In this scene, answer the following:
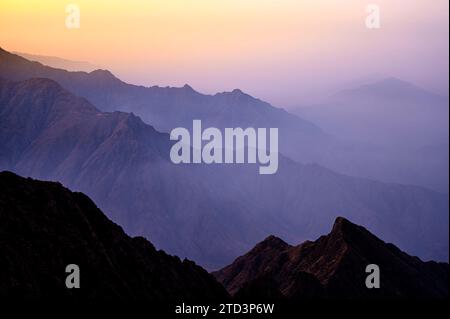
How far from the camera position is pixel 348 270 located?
561 feet

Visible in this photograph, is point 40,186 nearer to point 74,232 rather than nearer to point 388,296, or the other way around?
point 74,232

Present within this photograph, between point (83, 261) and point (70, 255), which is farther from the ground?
point (70, 255)

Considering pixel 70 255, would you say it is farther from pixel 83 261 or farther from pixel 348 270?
pixel 348 270

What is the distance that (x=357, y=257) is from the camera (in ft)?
573

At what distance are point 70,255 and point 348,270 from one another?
224ft

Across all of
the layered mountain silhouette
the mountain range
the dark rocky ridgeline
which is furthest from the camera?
the layered mountain silhouette

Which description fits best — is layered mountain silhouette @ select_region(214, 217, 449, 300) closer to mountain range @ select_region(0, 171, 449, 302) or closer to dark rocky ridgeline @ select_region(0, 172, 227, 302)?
mountain range @ select_region(0, 171, 449, 302)

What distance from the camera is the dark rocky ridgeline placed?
360 ft

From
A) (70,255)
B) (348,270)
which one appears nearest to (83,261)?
(70,255)

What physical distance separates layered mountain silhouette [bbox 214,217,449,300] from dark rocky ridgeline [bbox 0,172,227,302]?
30.5 meters

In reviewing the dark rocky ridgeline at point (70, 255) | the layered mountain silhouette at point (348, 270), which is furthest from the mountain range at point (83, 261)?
the layered mountain silhouette at point (348, 270)

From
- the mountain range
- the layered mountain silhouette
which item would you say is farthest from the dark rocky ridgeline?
the layered mountain silhouette

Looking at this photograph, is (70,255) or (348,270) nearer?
(70,255)
